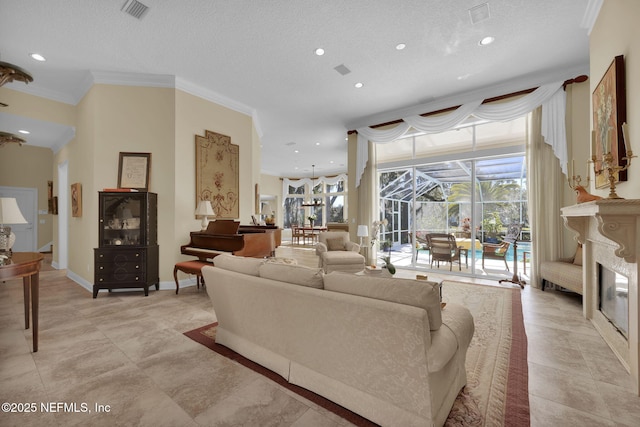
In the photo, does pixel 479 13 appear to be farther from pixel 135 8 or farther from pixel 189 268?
pixel 189 268

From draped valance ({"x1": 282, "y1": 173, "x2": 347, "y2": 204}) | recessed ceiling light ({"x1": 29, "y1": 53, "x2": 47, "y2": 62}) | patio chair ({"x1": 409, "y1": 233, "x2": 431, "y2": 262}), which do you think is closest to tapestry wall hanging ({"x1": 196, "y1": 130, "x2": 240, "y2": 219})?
recessed ceiling light ({"x1": 29, "y1": 53, "x2": 47, "y2": 62})

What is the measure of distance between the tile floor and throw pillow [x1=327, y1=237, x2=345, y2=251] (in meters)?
2.90

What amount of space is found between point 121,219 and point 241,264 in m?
3.10

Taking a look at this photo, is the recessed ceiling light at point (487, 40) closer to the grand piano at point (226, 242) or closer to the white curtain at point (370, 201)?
the white curtain at point (370, 201)

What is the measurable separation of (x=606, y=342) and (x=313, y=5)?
450cm

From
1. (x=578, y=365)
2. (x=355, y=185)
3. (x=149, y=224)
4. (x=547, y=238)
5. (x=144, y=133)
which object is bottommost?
(x=578, y=365)

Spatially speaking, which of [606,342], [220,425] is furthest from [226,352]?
[606,342]

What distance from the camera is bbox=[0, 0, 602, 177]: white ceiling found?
3010 millimetres

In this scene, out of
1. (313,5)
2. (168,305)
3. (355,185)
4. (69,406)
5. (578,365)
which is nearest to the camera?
(69,406)

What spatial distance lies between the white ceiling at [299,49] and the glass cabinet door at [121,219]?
1.97 metres

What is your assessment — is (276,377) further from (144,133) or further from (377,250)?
(377,250)

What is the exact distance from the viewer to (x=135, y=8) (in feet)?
9.76

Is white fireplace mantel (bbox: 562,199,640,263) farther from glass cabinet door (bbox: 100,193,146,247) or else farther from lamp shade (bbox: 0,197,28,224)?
glass cabinet door (bbox: 100,193,146,247)

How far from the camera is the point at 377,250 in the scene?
6.70m
